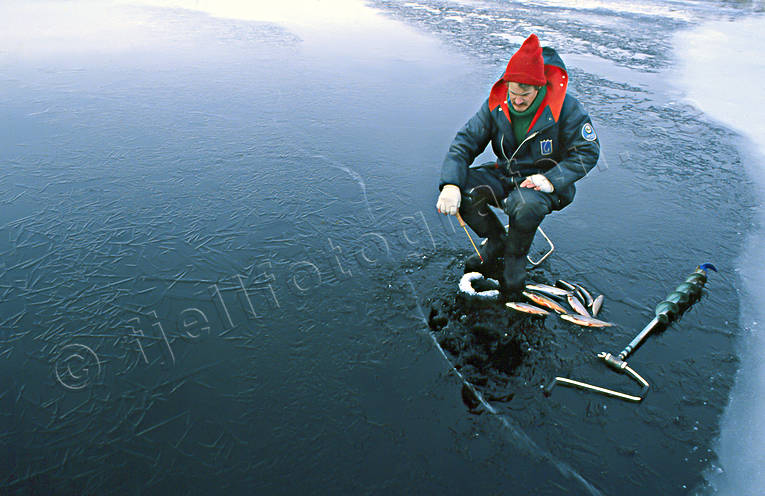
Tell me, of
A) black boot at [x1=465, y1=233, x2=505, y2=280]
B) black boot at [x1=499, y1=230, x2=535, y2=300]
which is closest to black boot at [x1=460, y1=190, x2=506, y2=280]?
black boot at [x1=465, y1=233, x2=505, y2=280]

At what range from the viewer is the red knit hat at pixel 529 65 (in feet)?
8.29

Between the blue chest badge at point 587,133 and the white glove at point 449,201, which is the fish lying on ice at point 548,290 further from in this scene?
the blue chest badge at point 587,133

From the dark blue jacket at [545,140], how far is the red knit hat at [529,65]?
0.58 ft

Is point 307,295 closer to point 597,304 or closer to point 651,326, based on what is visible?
point 597,304

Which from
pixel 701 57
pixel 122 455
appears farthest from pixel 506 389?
pixel 701 57

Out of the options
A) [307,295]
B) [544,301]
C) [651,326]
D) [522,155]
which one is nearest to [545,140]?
[522,155]

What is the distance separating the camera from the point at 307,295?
302cm

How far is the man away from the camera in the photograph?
2.68 m

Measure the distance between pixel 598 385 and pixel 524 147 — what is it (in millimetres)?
1443

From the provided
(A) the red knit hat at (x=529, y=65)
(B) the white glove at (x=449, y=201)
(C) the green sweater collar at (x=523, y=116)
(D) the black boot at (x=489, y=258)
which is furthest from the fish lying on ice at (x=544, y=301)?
(A) the red knit hat at (x=529, y=65)

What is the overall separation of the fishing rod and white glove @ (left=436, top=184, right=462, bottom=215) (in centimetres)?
108

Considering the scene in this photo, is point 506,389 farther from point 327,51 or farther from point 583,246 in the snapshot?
point 327,51

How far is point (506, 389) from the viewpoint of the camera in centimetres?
245

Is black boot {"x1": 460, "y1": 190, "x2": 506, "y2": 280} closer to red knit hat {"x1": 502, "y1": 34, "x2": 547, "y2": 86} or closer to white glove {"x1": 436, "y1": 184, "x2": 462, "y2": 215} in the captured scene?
white glove {"x1": 436, "y1": 184, "x2": 462, "y2": 215}
